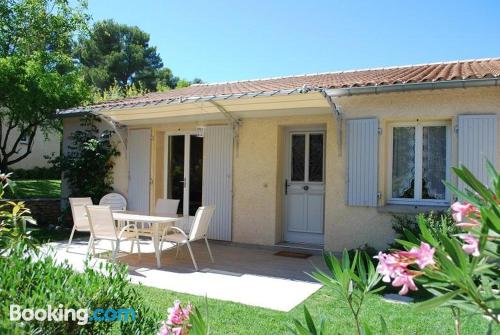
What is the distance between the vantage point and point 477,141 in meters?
8.21

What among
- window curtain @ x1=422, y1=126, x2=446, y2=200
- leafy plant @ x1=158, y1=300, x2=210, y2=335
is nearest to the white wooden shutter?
window curtain @ x1=422, y1=126, x2=446, y2=200

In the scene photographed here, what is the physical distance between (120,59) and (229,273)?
3787 cm

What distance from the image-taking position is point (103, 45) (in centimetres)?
4191

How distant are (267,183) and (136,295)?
24.9 feet

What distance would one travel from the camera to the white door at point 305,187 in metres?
10.6

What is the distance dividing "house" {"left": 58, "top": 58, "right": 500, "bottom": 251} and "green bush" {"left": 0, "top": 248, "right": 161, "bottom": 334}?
5681mm

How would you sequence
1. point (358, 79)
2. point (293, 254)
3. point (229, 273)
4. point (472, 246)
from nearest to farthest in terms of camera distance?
point (472, 246)
point (229, 273)
point (293, 254)
point (358, 79)

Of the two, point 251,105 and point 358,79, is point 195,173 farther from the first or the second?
point 358,79

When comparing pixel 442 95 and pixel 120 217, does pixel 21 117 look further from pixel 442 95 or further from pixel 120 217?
pixel 442 95

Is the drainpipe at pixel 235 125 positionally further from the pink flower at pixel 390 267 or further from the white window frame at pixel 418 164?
the pink flower at pixel 390 267

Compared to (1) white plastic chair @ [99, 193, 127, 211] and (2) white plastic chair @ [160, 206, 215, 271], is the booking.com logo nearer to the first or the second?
(2) white plastic chair @ [160, 206, 215, 271]

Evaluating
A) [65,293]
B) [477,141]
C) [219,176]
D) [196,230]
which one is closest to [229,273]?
[196,230]

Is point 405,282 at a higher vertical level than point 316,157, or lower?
lower

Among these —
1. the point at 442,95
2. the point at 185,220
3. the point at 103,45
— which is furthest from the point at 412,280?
the point at 103,45
